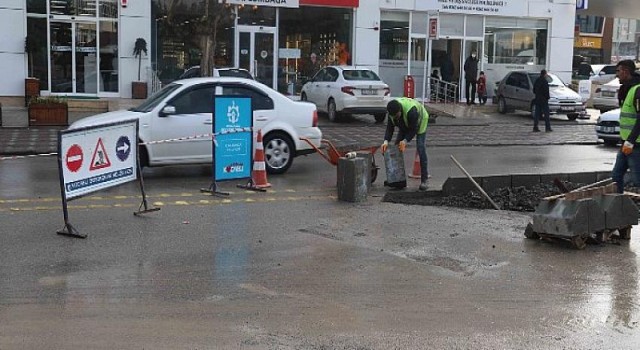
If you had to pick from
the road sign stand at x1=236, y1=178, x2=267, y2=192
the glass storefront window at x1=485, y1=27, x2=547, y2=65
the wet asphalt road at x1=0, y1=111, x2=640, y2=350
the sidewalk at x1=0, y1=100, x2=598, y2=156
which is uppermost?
the glass storefront window at x1=485, y1=27, x2=547, y2=65

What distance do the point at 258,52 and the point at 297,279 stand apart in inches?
859

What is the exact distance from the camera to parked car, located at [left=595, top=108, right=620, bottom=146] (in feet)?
61.3

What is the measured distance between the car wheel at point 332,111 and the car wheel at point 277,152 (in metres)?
10.3

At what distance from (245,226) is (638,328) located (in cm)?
456

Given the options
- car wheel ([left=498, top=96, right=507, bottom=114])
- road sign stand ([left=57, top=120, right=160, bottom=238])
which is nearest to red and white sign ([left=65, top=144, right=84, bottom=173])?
road sign stand ([left=57, top=120, right=160, bottom=238])

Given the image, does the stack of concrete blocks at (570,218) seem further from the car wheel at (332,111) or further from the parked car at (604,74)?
the parked car at (604,74)

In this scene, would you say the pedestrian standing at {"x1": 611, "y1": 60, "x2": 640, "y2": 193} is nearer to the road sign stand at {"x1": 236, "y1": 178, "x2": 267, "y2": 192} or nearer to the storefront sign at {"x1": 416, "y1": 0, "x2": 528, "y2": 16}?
the road sign stand at {"x1": 236, "y1": 178, "x2": 267, "y2": 192}

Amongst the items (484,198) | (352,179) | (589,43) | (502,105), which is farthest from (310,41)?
(589,43)

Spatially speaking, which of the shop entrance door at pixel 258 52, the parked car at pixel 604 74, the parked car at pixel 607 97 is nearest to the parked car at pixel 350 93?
the shop entrance door at pixel 258 52

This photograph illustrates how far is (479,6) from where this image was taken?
30.7 m

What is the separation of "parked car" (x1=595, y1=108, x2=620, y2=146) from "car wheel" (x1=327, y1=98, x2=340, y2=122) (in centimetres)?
772

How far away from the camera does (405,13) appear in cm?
2981

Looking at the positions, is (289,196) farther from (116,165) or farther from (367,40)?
(367,40)

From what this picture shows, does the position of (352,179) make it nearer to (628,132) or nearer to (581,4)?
(628,132)
